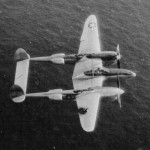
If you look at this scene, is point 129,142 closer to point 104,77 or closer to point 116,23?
point 104,77

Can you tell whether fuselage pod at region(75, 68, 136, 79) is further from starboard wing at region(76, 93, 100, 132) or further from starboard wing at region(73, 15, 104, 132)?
starboard wing at region(76, 93, 100, 132)

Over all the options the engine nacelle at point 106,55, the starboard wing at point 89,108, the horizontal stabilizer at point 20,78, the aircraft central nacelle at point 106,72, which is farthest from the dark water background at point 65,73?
the engine nacelle at point 106,55

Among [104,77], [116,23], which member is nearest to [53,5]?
[116,23]

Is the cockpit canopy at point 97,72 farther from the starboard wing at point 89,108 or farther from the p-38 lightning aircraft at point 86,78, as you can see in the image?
the starboard wing at point 89,108

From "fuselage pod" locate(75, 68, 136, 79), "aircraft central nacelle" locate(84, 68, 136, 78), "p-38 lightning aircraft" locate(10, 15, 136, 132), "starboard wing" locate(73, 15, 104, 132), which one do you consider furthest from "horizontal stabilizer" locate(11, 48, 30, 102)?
"aircraft central nacelle" locate(84, 68, 136, 78)

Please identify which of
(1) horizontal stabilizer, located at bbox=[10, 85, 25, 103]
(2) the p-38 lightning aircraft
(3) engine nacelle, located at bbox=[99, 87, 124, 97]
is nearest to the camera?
(1) horizontal stabilizer, located at bbox=[10, 85, 25, 103]

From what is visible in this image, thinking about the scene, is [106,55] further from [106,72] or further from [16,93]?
[16,93]

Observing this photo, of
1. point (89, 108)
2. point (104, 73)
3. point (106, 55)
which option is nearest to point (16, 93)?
point (89, 108)
